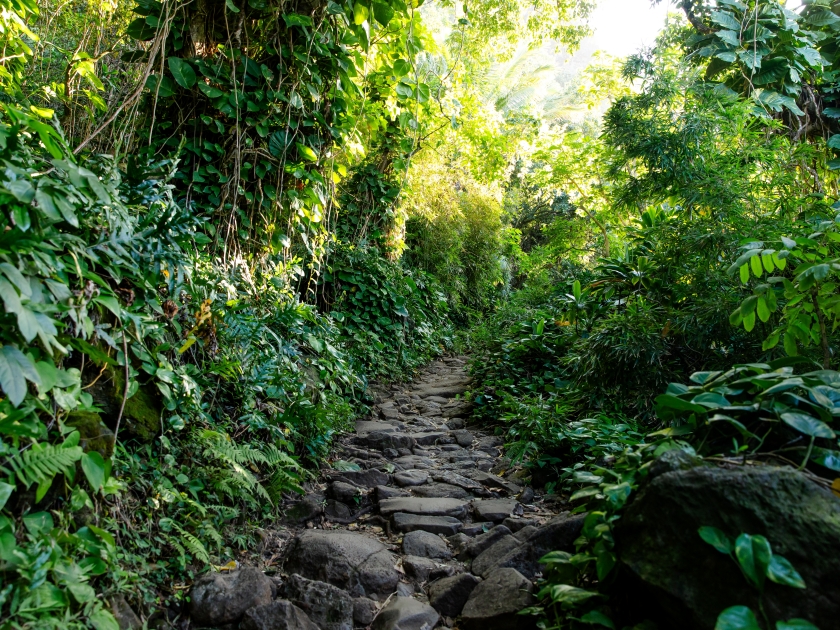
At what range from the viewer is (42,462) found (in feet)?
5.49

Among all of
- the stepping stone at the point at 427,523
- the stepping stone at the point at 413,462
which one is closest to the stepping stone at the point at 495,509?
the stepping stone at the point at 427,523

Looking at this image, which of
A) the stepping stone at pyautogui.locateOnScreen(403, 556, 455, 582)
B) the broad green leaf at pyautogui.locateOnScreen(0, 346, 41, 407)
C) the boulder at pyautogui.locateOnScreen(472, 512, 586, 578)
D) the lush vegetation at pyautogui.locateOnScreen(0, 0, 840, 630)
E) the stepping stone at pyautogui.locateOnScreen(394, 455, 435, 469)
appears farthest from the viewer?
the stepping stone at pyautogui.locateOnScreen(394, 455, 435, 469)

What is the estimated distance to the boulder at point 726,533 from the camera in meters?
1.38

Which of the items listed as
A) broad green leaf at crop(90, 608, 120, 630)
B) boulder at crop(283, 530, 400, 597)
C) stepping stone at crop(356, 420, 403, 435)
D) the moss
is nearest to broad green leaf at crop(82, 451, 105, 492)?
broad green leaf at crop(90, 608, 120, 630)

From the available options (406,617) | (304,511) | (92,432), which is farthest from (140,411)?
(406,617)

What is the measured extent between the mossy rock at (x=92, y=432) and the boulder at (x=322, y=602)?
2.95 feet

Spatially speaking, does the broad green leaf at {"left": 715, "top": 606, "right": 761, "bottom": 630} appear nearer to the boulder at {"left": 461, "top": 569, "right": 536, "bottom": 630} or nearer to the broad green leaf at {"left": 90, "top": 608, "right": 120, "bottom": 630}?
the boulder at {"left": 461, "top": 569, "right": 536, "bottom": 630}

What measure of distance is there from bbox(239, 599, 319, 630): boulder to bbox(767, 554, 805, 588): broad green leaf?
1523mm

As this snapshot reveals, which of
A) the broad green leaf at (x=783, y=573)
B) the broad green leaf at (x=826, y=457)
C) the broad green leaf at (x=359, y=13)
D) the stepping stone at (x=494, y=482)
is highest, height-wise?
the broad green leaf at (x=359, y=13)

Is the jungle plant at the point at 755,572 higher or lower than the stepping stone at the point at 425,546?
higher

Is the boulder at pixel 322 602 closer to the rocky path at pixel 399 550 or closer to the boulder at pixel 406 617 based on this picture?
the rocky path at pixel 399 550

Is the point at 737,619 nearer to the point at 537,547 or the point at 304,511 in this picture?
the point at 537,547

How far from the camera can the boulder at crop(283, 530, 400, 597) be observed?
8.12ft

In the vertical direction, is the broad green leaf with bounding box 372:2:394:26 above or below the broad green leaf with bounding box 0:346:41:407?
above
